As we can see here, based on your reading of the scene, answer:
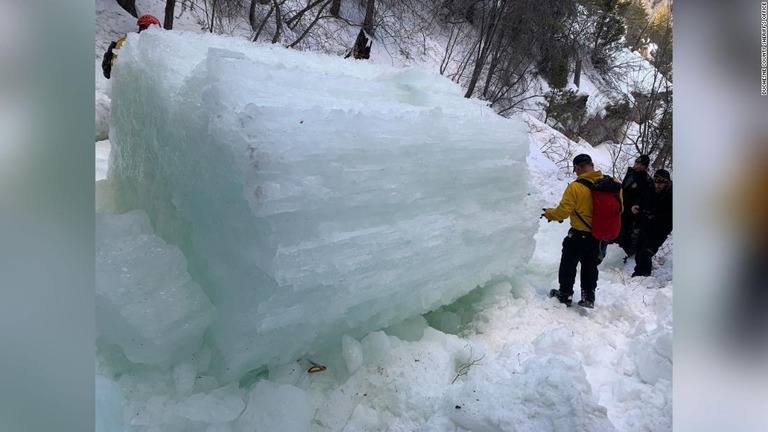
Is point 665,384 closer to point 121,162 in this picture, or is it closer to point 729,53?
point 729,53

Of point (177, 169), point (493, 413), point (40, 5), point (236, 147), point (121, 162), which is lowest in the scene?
point (493, 413)

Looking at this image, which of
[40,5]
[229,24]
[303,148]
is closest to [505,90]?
[229,24]

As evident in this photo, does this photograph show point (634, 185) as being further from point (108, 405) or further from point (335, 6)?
point (335, 6)

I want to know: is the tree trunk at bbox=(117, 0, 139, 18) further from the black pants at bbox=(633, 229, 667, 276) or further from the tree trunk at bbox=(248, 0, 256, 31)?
the black pants at bbox=(633, 229, 667, 276)

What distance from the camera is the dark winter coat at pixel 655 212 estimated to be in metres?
3.40

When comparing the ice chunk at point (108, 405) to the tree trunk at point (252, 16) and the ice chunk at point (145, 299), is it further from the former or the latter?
the tree trunk at point (252, 16)

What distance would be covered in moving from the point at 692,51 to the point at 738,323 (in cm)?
58

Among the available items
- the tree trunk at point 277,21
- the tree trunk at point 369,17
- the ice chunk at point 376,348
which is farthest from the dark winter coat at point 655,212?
the tree trunk at point 369,17

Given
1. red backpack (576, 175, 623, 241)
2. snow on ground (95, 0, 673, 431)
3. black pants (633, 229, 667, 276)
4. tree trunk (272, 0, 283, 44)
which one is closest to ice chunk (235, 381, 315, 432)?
snow on ground (95, 0, 673, 431)

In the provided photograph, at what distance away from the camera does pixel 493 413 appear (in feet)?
5.11

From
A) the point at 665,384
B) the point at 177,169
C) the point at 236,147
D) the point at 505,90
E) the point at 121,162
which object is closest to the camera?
the point at 236,147

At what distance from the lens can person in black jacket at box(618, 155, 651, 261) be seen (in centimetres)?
354

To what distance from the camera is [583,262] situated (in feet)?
9.44

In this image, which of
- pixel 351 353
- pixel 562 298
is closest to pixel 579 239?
pixel 562 298
